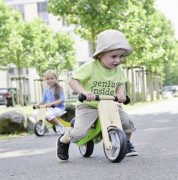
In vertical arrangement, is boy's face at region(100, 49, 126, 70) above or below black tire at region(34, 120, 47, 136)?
Result: above

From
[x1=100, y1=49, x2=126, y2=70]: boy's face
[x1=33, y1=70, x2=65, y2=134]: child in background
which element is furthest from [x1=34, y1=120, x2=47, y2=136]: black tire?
[x1=100, y1=49, x2=126, y2=70]: boy's face

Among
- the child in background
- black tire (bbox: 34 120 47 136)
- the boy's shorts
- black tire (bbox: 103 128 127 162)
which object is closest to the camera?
black tire (bbox: 103 128 127 162)

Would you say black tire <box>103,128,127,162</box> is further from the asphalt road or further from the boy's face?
the boy's face

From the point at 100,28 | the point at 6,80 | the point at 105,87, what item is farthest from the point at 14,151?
the point at 6,80

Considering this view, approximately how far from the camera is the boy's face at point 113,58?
14.4 feet

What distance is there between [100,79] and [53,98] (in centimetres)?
433

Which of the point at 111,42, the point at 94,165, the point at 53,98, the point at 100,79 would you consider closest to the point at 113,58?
the point at 111,42

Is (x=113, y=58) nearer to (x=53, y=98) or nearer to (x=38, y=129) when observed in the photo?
(x=53, y=98)

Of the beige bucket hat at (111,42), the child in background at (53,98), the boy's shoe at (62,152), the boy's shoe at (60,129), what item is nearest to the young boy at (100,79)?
the beige bucket hat at (111,42)

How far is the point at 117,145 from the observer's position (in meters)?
4.28

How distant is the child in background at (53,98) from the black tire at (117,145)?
4235mm

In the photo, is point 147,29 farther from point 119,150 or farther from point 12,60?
point 119,150

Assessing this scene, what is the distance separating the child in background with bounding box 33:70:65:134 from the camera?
859cm

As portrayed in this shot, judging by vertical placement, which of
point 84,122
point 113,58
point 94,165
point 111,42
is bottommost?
point 94,165
